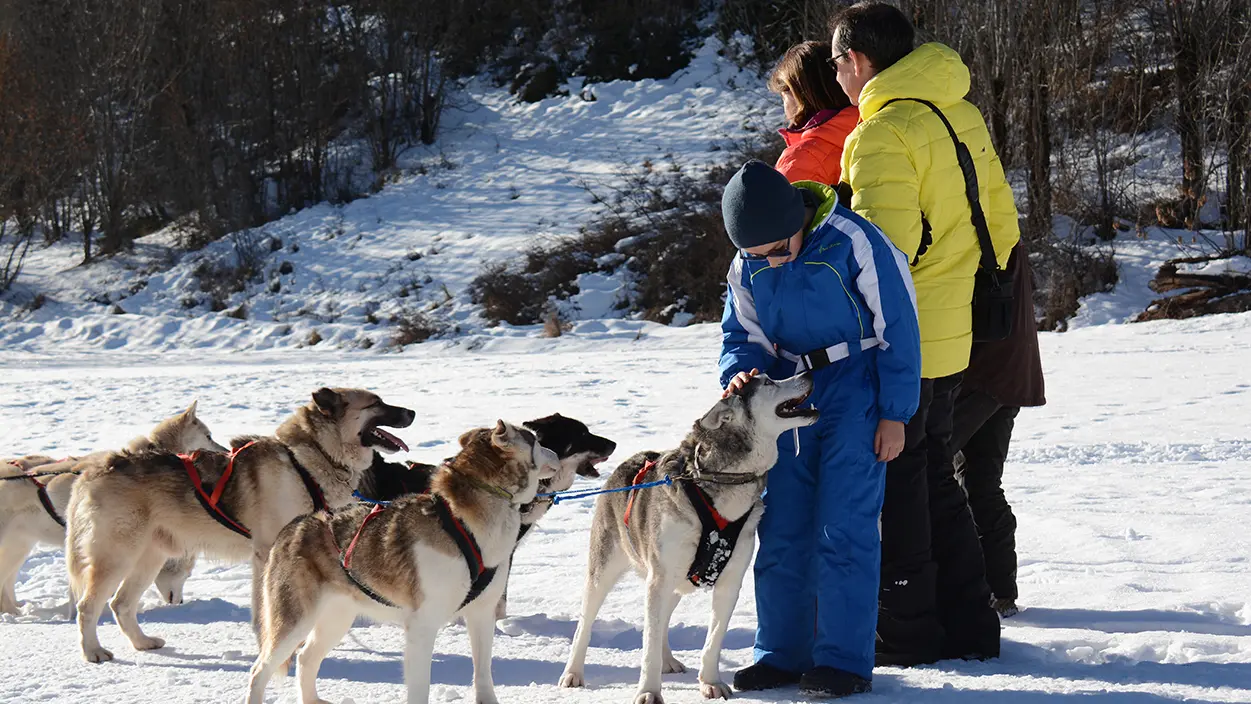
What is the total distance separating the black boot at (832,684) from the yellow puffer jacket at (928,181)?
108 cm

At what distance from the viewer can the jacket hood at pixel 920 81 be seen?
387 cm

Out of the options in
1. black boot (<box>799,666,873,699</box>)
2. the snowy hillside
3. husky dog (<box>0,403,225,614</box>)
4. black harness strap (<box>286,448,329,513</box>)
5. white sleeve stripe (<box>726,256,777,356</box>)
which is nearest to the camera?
black boot (<box>799,666,873,699</box>)

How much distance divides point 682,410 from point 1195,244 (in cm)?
1081

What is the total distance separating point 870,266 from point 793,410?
541 millimetres

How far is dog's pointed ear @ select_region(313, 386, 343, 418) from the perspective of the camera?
5356mm

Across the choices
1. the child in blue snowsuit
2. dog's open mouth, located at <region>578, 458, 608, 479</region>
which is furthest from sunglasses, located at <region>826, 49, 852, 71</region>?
dog's open mouth, located at <region>578, 458, 608, 479</region>

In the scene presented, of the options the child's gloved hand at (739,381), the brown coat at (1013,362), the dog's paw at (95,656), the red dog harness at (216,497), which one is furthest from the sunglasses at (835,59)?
the dog's paw at (95,656)

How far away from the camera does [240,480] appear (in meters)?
5.18

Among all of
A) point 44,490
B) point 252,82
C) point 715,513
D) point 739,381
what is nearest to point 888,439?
point 739,381

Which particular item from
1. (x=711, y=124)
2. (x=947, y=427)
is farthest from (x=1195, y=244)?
(x=947, y=427)

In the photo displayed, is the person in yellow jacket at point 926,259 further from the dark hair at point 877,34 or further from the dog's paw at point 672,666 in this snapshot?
the dog's paw at point 672,666

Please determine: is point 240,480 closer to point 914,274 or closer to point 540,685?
point 540,685

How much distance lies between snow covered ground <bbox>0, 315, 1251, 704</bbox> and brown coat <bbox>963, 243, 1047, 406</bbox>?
3.13ft

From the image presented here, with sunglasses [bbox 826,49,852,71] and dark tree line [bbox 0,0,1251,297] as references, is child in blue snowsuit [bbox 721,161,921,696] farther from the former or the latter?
dark tree line [bbox 0,0,1251,297]
